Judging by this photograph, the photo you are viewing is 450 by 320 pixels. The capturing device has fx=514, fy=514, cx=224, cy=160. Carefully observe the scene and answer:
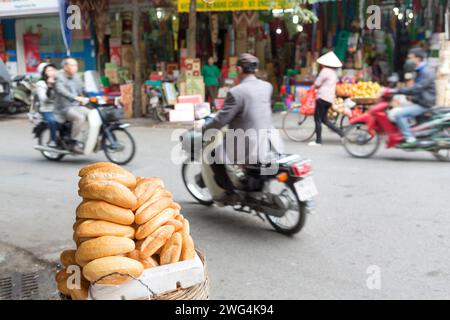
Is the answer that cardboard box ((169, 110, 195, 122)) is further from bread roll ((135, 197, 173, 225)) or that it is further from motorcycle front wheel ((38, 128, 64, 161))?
→ bread roll ((135, 197, 173, 225))

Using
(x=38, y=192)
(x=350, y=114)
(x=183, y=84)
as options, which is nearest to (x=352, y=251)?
(x=38, y=192)

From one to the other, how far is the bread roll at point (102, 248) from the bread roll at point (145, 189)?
0.23m

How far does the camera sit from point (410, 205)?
221 inches

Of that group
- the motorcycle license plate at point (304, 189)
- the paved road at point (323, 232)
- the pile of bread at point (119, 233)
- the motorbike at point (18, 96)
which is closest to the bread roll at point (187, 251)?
the pile of bread at point (119, 233)

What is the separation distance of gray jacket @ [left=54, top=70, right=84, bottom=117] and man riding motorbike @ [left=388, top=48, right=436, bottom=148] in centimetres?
511

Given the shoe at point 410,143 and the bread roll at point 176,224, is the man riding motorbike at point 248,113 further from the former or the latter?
the shoe at point 410,143

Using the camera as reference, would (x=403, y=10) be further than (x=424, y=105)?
Yes

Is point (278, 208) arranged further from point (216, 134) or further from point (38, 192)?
point (38, 192)

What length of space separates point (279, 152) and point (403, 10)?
424 inches

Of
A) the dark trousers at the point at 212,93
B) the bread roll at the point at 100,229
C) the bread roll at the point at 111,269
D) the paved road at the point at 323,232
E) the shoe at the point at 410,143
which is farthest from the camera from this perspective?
the dark trousers at the point at 212,93

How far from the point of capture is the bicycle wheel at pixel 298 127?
1044 cm

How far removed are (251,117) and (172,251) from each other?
2.55 m

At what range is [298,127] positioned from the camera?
11188 millimetres
